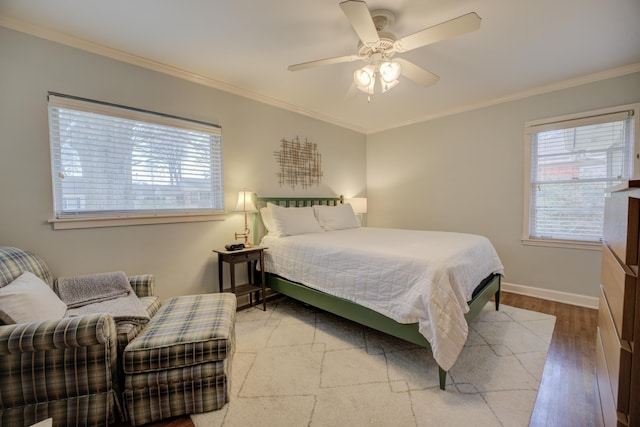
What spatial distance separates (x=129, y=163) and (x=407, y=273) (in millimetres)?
2594

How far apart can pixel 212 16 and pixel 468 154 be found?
349 cm

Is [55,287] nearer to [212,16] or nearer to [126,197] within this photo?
[126,197]

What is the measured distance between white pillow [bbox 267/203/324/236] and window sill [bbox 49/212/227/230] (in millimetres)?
671

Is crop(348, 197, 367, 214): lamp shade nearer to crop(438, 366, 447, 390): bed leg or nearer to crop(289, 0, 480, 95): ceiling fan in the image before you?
crop(289, 0, 480, 95): ceiling fan

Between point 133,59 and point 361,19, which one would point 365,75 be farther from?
point 133,59

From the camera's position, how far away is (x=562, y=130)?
119 inches

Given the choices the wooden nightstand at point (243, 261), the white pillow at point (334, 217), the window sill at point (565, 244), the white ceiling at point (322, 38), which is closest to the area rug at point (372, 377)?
the wooden nightstand at point (243, 261)

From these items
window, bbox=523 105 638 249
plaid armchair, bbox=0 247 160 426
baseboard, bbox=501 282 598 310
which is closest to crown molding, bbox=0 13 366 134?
plaid armchair, bbox=0 247 160 426

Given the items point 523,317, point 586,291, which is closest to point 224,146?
point 523,317

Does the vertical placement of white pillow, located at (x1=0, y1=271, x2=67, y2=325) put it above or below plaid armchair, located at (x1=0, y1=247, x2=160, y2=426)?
above

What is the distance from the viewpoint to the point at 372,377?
1.80 m

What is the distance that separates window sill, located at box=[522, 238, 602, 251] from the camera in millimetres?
2846

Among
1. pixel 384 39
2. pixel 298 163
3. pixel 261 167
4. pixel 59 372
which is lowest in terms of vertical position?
pixel 59 372

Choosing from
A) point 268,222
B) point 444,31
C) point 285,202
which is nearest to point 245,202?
point 268,222
